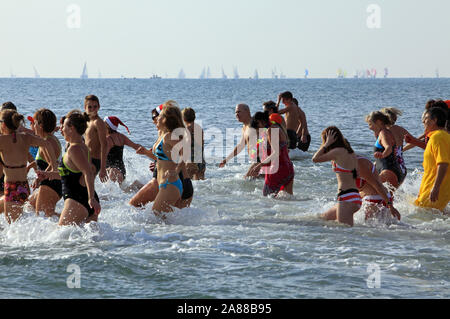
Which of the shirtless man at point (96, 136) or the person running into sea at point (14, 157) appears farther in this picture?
the shirtless man at point (96, 136)

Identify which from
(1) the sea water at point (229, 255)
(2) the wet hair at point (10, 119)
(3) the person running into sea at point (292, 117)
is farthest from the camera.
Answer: (3) the person running into sea at point (292, 117)

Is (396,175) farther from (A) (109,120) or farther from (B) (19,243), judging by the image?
(B) (19,243)

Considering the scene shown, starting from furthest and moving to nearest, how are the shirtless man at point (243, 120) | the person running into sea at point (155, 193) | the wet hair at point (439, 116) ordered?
1. the shirtless man at point (243, 120)
2. the wet hair at point (439, 116)
3. the person running into sea at point (155, 193)

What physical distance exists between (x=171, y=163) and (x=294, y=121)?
901 centimetres

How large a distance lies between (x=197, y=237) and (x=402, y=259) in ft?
8.42

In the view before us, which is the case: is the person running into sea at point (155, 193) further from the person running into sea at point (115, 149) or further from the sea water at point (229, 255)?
the person running into sea at point (115, 149)

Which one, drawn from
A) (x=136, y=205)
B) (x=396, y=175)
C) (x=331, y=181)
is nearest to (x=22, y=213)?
(x=136, y=205)

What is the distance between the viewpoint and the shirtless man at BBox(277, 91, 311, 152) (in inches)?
624

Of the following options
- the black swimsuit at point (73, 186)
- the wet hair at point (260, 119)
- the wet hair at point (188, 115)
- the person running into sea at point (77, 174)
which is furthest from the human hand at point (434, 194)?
the black swimsuit at point (73, 186)

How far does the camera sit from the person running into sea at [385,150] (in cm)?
904

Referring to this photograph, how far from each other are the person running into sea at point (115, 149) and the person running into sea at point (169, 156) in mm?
2761

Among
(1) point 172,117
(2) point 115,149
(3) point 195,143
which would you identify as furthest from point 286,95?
(1) point 172,117

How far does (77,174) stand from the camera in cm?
679
